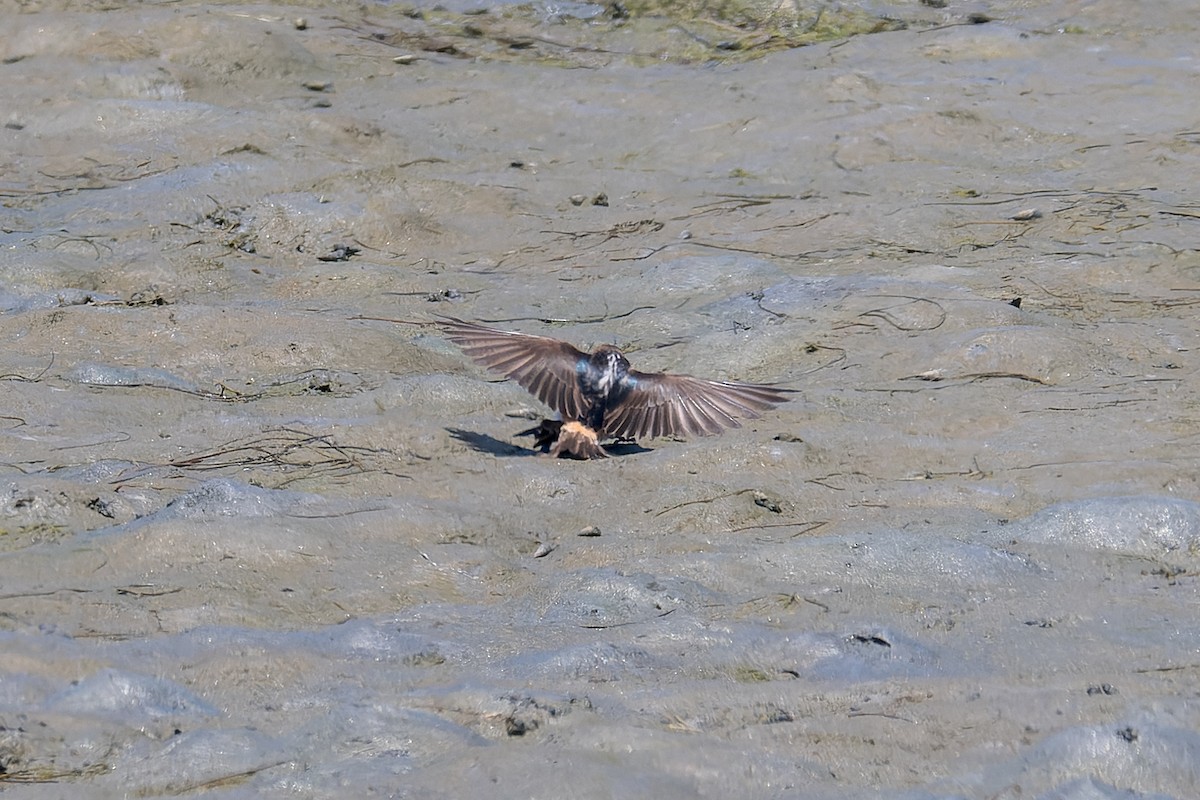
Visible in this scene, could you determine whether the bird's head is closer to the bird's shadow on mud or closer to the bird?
the bird

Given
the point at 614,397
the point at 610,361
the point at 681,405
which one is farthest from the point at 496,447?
the point at 681,405

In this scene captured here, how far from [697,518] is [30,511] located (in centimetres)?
204

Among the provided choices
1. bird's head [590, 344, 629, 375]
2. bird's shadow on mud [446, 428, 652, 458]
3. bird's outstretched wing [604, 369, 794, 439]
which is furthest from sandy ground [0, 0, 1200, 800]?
bird's head [590, 344, 629, 375]

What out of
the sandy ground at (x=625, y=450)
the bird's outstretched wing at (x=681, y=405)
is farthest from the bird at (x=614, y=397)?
the sandy ground at (x=625, y=450)

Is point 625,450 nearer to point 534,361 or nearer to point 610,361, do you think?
point 610,361

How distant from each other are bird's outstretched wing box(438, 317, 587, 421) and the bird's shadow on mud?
217 mm

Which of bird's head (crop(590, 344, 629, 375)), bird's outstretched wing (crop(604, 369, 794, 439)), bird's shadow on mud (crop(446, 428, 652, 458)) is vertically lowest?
bird's shadow on mud (crop(446, 428, 652, 458))

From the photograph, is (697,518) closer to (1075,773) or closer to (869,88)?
(1075,773)

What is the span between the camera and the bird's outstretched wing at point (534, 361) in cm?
607

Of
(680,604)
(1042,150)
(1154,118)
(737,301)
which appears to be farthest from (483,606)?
(1154,118)

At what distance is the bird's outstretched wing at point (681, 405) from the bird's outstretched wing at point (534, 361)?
19 centimetres

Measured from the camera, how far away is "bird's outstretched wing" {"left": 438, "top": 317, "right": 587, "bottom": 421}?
607cm

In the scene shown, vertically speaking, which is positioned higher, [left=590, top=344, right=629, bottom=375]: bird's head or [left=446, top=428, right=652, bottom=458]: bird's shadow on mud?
[left=590, top=344, right=629, bottom=375]: bird's head

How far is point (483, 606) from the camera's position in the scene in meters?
4.34
